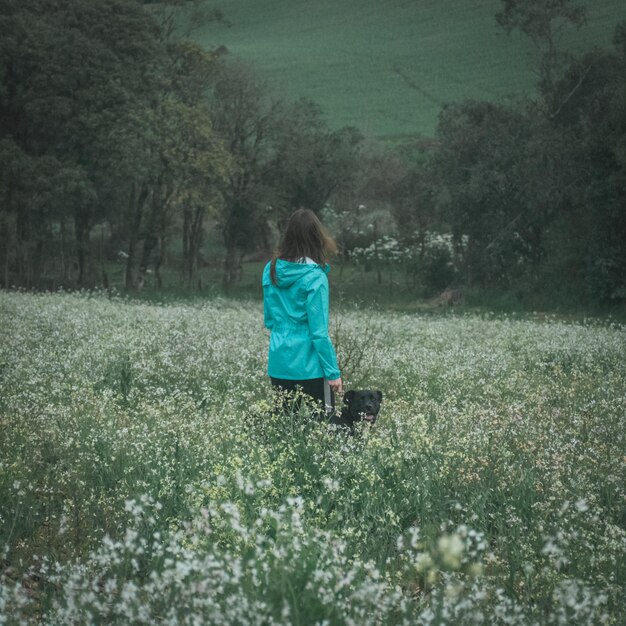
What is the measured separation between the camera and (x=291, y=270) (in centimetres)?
799

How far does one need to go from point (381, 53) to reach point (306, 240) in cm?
11891

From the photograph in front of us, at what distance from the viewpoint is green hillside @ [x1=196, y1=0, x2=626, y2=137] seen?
10094 cm

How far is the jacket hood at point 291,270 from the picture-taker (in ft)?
26.0

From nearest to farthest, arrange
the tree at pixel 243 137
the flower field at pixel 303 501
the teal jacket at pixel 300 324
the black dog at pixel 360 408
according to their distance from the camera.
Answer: the flower field at pixel 303 501, the teal jacket at pixel 300 324, the black dog at pixel 360 408, the tree at pixel 243 137

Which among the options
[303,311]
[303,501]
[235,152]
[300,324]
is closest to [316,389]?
[300,324]

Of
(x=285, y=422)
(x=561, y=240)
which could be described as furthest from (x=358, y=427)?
(x=561, y=240)

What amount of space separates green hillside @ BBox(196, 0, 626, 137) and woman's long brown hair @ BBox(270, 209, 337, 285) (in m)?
78.6

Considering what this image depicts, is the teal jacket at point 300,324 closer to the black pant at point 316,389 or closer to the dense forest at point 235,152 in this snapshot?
the black pant at point 316,389

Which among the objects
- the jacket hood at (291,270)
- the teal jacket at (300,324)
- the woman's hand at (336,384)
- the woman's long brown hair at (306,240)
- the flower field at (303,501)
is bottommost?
the flower field at (303,501)

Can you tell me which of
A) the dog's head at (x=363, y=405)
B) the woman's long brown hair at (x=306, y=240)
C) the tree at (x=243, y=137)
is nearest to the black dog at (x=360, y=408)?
the dog's head at (x=363, y=405)

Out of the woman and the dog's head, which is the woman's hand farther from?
the dog's head

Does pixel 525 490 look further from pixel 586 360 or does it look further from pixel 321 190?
pixel 321 190

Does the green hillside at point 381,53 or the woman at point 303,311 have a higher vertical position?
the green hillside at point 381,53

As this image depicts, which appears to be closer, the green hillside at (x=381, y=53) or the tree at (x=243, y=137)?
the tree at (x=243, y=137)
